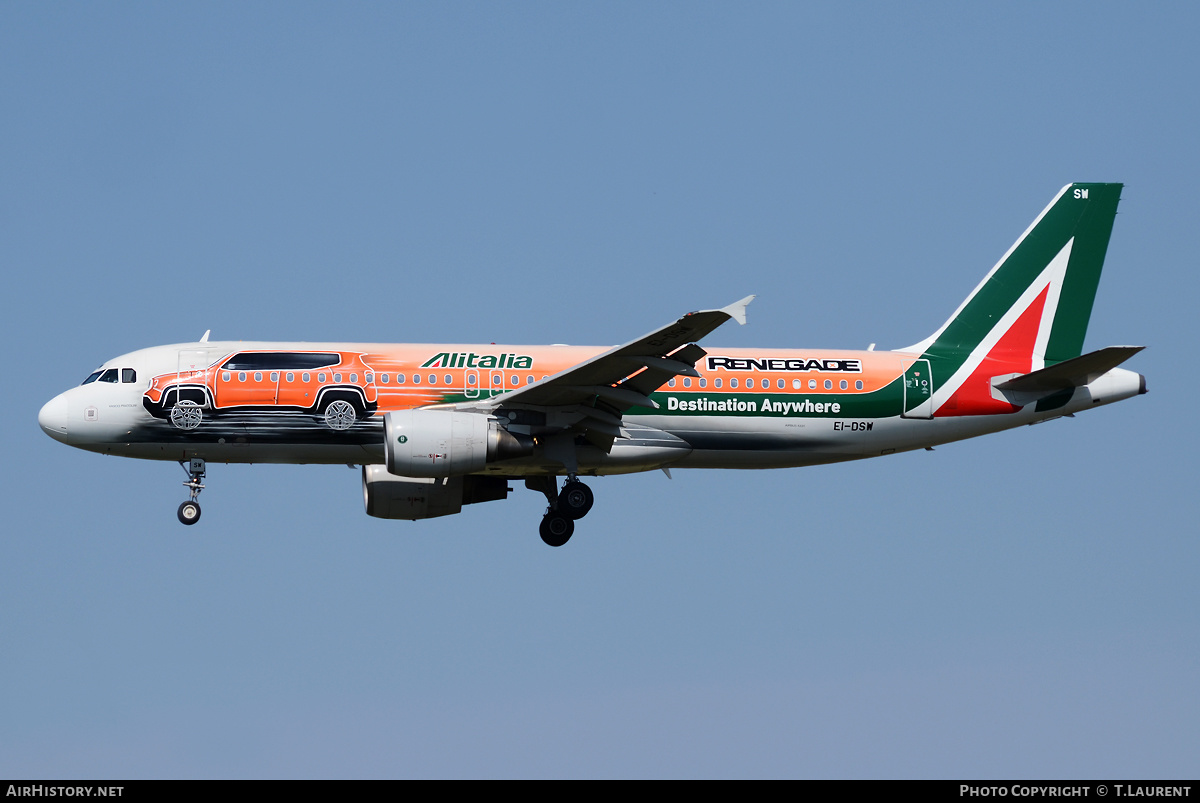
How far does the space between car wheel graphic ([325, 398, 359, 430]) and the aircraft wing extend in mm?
2739

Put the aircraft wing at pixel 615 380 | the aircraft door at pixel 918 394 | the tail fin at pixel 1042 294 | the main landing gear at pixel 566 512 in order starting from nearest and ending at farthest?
the aircraft wing at pixel 615 380, the main landing gear at pixel 566 512, the aircraft door at pixel 918 394, the tail fin at pixel 1042 294

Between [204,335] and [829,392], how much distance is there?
14940mm

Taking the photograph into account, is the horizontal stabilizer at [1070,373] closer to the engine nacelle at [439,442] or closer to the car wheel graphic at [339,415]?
the engine nacelle at [439,442]

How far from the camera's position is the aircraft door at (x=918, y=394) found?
3681 centimetres

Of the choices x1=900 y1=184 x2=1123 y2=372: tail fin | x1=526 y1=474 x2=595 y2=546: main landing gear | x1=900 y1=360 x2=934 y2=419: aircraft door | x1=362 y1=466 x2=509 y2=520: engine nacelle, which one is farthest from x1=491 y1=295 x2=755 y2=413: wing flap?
x1=900 y1=184 x2=1123 y2=372: tail fin

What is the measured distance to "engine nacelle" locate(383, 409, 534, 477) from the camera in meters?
32.8

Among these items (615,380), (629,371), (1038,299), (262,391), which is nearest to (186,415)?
(262,391)

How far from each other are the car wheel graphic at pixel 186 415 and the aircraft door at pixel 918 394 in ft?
54.2

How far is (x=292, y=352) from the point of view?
35000mm

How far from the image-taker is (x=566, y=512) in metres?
35.7

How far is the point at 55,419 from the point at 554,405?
11428 mm

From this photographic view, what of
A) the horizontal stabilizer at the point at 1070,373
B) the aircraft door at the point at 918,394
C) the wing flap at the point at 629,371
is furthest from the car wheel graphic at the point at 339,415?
the horizontal stabilizer at the point at 1070,373
